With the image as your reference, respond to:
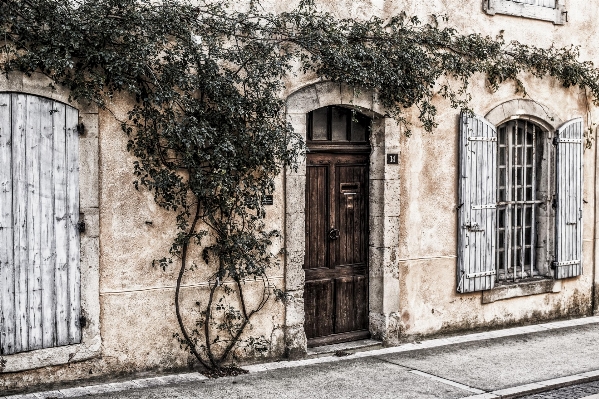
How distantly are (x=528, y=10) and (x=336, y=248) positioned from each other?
159 inches

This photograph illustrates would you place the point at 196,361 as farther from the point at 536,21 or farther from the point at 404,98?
the point at 536,21

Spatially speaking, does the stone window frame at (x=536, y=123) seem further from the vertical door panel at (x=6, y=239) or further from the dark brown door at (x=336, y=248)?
the vertical door panel at (x=6, y=239)

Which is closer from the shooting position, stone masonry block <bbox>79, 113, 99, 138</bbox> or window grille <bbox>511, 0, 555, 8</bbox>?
stone masonry block <bbox>79, 113, 99, 138</bbox>

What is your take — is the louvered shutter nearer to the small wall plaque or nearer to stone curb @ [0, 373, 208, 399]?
the small wall plaque

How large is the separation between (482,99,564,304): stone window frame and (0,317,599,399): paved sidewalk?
66cm

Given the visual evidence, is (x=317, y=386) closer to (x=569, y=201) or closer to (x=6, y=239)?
(x=6, y=239)

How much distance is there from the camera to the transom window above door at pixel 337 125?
864 centimetres

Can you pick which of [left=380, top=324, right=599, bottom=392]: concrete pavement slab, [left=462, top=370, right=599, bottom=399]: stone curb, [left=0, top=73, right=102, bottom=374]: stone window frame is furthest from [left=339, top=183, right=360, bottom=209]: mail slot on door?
[left=0, top=73, right=102, bottom=374]: stone window frame

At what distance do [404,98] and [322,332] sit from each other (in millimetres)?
2749

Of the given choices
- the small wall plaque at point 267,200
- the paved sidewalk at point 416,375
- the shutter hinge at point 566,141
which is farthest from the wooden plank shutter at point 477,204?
the small wall plaque at point 267,200

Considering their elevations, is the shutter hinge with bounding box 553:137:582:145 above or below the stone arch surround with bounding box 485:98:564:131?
below

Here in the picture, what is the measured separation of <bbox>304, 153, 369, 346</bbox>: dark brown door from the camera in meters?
8.62

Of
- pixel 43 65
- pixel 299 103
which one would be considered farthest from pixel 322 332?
pixel 43 65

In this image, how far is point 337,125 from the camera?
8797 millimetres
